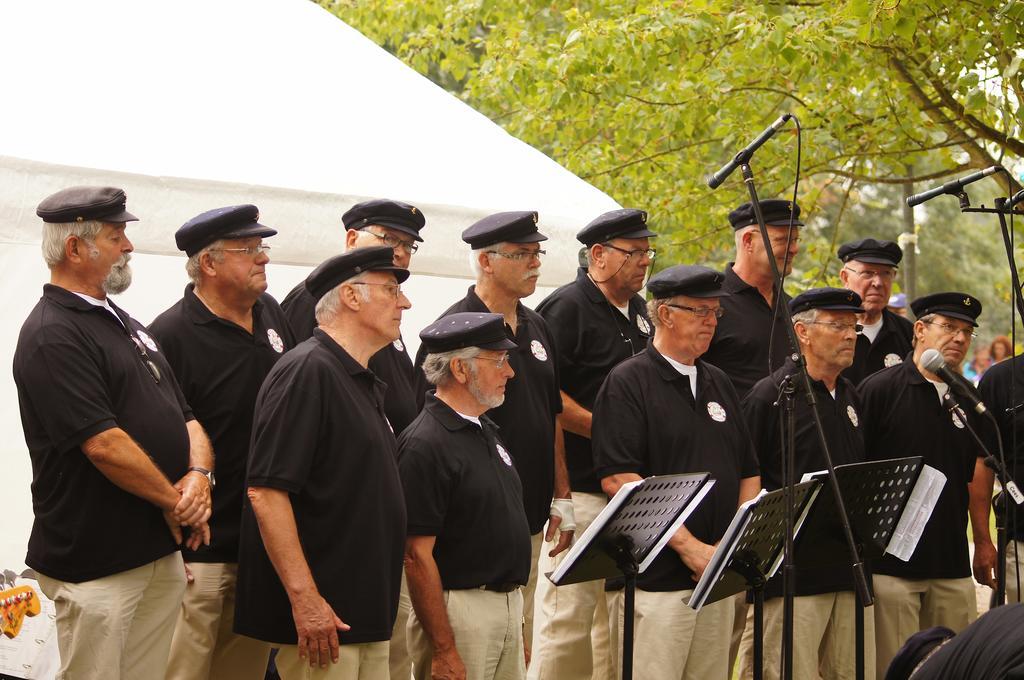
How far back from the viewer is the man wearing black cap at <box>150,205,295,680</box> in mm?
5094

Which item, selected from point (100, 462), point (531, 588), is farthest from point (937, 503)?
point (100, 462)

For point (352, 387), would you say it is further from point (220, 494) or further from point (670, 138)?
point (670, 138)

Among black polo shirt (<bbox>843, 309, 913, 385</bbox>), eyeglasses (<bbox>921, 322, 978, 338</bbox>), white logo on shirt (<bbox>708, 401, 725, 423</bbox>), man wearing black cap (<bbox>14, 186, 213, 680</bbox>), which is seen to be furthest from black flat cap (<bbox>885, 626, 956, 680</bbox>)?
black polo shirt (<bbox>843, 309, 913, 385</bbox>)

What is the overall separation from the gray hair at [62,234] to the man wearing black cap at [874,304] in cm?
438

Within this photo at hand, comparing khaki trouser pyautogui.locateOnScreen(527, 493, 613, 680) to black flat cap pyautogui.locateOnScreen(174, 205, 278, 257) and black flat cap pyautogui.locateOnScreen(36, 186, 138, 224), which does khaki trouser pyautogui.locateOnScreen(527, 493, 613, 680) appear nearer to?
black flat cap pyautogui.locateOnScreen(174, 205, 278, 257)

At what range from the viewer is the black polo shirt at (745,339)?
21.1 feet

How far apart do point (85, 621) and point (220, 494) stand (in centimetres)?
86

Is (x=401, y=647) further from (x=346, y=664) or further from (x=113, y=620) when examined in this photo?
(x=113, y=620)

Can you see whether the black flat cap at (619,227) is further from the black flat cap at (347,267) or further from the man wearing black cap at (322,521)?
the man wearing black cap at (322,521)

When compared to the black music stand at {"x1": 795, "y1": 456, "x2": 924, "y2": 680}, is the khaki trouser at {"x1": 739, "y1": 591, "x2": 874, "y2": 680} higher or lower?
lower

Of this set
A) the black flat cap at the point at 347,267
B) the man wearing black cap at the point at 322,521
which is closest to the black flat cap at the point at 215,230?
the black flat cap at the point at 347,267

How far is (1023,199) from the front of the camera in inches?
217

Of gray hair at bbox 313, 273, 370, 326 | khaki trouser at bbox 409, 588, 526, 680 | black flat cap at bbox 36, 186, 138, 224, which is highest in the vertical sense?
black flat cap at bbox 36, 186, 138, 224

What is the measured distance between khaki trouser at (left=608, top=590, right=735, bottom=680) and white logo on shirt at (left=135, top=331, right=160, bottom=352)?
2.25 m
